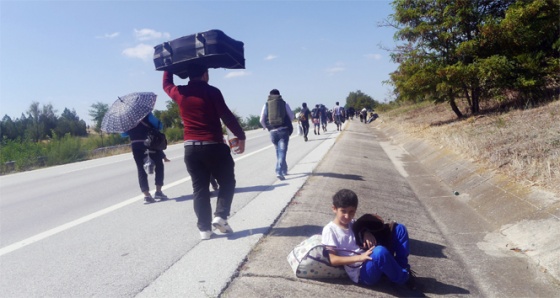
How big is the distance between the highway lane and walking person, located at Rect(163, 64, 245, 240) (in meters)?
0.49

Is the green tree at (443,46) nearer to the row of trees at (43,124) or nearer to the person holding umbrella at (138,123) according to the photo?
the person holding umbrella at (138,123)

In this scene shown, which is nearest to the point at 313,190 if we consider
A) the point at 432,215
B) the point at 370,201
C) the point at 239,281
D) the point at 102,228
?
the point at 370,201

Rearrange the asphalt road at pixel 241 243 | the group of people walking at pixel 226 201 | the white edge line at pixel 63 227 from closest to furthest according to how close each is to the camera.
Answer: the group of people walking at pixel 226 201, the asphalt road at pixel 241 243, the white edge line at pixel 63 227

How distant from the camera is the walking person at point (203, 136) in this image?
15.8ft

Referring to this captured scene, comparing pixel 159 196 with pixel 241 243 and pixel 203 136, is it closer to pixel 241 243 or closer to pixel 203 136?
pixel 203 136

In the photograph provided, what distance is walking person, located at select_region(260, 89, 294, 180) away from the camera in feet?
29.7

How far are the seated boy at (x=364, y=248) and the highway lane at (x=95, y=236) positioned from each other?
1.68m

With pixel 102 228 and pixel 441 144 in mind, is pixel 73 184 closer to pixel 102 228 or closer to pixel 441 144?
pixel 102 228

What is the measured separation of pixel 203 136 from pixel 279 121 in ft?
14.2

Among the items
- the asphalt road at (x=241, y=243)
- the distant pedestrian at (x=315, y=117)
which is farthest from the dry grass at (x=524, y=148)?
the distant pedestrian at (x=315, y=117)

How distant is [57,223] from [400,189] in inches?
242

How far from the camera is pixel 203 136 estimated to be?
4.80 meters

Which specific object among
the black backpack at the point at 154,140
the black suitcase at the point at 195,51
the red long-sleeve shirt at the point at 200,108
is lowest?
the black backpack at the point at 154,140

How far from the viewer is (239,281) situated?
146 inches
